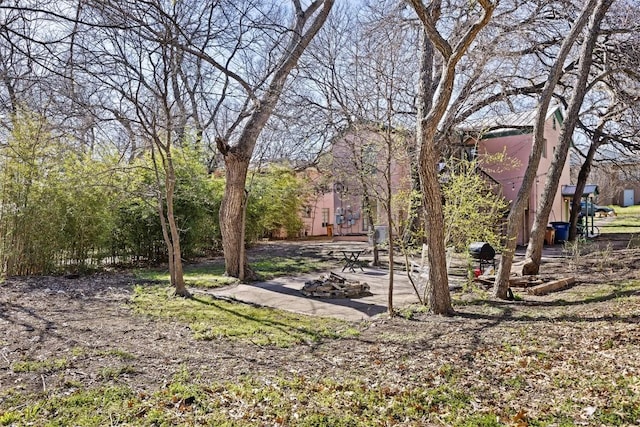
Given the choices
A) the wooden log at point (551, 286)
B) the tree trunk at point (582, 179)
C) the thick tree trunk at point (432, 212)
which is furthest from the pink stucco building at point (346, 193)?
the tree trunk at point (582, 179)

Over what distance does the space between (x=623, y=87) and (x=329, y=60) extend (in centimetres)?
669

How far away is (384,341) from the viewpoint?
15.3 feet

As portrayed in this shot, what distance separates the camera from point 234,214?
30.4 ft

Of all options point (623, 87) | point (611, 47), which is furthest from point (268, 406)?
point (623, 87)

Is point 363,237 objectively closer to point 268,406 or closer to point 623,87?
point 623,87

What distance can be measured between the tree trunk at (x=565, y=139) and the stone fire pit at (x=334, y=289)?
348cm

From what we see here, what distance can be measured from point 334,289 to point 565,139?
516 cm

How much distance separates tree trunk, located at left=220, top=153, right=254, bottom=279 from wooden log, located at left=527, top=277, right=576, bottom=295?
518 centimetres

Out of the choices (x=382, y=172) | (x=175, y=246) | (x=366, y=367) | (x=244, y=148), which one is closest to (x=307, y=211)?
(x=244, y=148)

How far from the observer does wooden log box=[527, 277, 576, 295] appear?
722 cm

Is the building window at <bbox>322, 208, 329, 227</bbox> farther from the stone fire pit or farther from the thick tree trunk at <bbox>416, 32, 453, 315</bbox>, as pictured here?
the thick tree trunk at <bbox>416, 32, 453, 315</bbox>

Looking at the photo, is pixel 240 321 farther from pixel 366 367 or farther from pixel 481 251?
pixel 481 251

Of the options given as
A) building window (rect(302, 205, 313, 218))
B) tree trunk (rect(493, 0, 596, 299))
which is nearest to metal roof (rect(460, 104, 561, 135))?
tree trunk (rect(493, 0, 596, 299))

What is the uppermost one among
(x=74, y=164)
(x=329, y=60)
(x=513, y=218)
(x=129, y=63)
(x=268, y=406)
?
(x=329, y=60)
